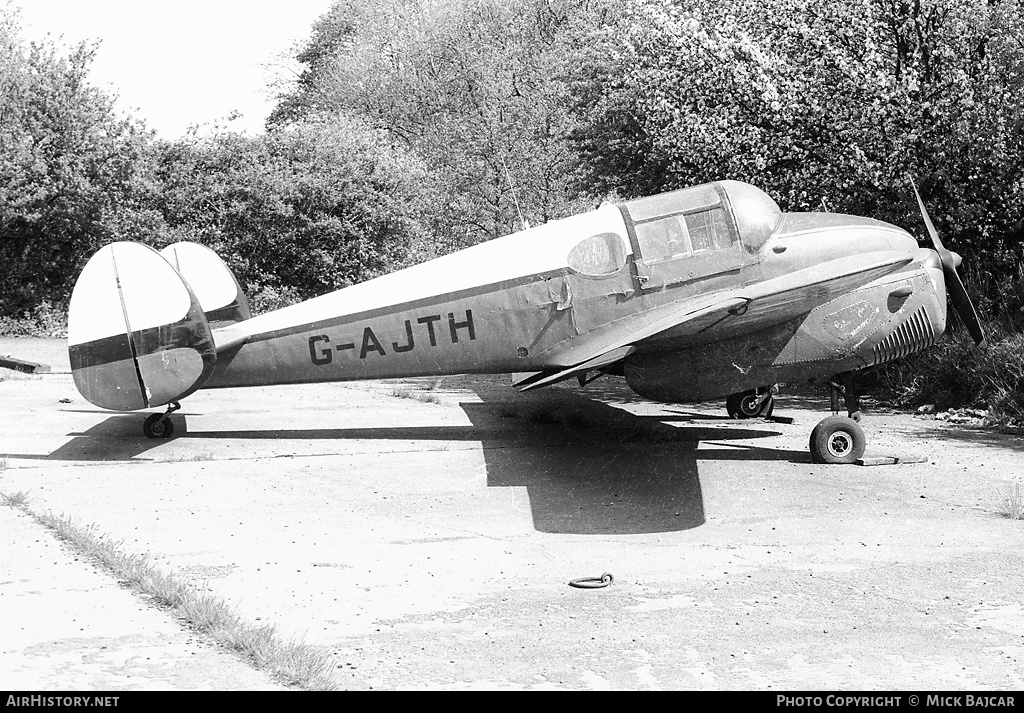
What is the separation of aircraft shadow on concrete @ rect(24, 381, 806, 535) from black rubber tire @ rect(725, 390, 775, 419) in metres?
0.32

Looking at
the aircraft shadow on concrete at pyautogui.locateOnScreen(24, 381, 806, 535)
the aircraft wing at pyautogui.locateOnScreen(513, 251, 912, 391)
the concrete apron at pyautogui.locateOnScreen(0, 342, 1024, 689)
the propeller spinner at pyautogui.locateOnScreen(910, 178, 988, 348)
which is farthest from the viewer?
the propeller spinner at pyautogui.locateOnScreen(910, 178, 988, 348)

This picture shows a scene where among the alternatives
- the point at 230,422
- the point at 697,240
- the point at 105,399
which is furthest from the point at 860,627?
the point at 230,422

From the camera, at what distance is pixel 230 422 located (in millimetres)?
11969

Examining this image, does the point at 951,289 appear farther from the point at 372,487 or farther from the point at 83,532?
the point at 83,532

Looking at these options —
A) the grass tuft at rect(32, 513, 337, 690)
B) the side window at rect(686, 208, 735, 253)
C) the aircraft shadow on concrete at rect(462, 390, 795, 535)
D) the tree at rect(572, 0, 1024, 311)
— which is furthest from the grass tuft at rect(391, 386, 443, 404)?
the grass tuft at rect(32, 513, 337, 690)

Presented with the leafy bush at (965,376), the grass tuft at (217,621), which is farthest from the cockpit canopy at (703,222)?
the grass tuft at (217,621)

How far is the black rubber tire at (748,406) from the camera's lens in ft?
40.7

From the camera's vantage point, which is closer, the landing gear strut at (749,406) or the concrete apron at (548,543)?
the concrete apron at (548,543)

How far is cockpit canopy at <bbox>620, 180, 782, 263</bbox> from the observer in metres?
10.1

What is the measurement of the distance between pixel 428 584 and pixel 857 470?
197 inches

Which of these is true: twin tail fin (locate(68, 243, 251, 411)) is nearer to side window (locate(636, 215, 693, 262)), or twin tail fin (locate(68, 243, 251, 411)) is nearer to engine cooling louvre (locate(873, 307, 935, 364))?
side window (locate(636, 215, 693, 262))

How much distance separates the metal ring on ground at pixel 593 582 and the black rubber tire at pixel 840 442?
4267mm

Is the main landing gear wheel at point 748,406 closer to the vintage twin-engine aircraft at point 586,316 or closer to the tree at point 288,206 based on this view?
the vintage twin-engine aircraft at point 586,316

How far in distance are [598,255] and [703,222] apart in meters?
1.04
